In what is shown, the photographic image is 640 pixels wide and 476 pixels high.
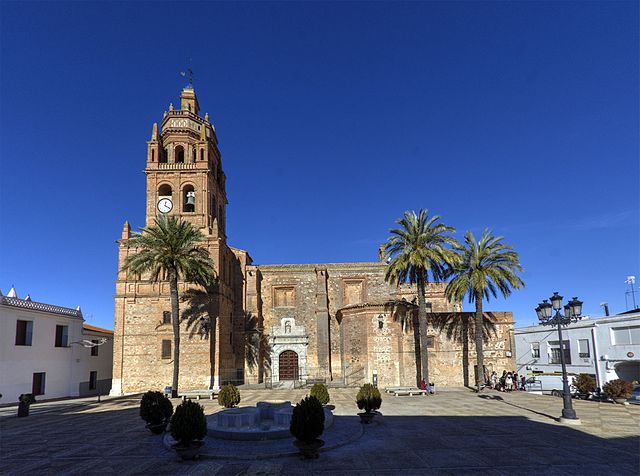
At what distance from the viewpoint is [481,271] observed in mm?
25812

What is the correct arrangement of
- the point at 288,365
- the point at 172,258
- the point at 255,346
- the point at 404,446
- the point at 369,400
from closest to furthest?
the point at 404,446 < the point at 369,400 < the point at 172,258 < the point at 255,346 < the point at 288,365

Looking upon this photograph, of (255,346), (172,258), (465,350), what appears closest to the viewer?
(172,258)

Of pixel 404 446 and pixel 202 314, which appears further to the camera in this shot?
pixel 202 314

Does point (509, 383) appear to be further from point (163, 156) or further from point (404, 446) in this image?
point (163, 156)

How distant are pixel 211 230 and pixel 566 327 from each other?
27.3 metres

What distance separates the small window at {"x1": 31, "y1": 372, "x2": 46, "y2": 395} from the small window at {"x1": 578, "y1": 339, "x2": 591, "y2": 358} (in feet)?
120

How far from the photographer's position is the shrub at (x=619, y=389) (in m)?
18.8

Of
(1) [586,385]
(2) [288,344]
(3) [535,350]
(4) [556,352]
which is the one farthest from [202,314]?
(4) [556,352]

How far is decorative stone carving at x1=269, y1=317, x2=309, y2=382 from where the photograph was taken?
34344 mm

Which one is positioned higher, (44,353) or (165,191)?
(165,191)

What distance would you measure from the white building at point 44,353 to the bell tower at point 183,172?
9095 mm

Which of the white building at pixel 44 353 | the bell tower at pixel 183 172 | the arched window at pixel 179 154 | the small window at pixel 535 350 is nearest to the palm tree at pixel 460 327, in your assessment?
the small window at pixel 535 350

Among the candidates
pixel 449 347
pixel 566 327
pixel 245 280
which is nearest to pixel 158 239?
pixel 245 280

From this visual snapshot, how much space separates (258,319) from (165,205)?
12.0 m
